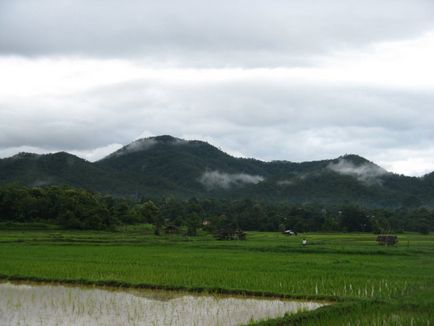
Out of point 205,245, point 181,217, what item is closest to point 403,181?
point 181,217

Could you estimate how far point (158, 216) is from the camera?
57.7 m

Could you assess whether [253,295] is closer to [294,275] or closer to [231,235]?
[294,275]

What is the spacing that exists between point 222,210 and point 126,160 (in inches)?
3063

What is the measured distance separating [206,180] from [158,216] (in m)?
78.2

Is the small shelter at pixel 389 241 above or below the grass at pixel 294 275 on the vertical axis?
above

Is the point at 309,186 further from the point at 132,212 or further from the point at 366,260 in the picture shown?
the point at 366,260

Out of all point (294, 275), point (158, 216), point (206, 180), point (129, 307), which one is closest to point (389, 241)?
point (294, 275)

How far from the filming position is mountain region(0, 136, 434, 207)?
9912 cm

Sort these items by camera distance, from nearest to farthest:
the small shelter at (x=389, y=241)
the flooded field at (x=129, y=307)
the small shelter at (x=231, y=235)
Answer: the flooded field at (x=129, y=307) < the small shelter at (x=389, y=241) < the small shelter at (x=231, y=235)

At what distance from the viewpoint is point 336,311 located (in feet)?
40.3

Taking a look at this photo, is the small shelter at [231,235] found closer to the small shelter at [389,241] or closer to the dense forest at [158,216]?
the dense forest at [158,216]

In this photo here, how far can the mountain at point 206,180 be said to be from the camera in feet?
325

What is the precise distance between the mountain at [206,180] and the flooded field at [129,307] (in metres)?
82.8

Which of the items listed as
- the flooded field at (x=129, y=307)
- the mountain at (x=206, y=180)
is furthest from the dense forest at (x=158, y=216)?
the mountain at (x=206, y=180)
